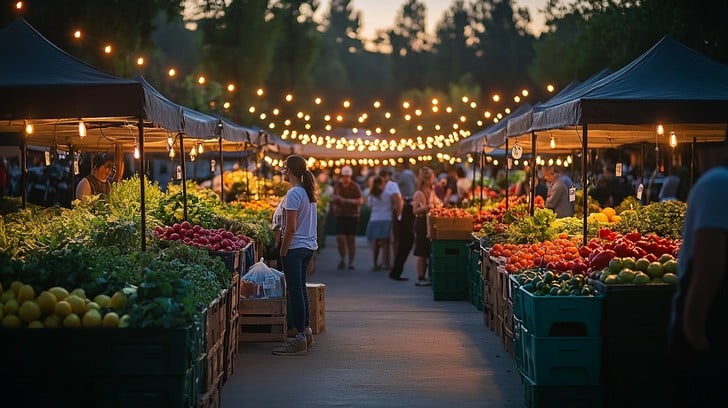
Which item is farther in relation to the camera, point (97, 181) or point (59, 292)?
point (97, 181)

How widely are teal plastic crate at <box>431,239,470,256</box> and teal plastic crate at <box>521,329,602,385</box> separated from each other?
346 inches

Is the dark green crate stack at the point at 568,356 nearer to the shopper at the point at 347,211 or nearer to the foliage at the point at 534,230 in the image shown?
the foliage at the point at 534,230

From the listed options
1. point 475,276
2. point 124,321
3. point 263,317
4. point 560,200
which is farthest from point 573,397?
point 560,200

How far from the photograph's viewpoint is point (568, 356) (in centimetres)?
836

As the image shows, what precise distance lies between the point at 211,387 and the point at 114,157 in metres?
8.76

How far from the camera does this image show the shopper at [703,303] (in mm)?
5414

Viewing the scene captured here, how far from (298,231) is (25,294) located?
13.4 ft

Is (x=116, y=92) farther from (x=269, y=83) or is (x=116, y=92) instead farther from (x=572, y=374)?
(x=269, y=83)

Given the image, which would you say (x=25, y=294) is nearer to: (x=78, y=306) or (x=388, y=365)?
(x=78, y=306)

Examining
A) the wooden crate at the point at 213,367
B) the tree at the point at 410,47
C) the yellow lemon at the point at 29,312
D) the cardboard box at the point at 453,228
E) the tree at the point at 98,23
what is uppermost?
the tree at the point at 410,47

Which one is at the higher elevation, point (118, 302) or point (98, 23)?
point (98, 23)

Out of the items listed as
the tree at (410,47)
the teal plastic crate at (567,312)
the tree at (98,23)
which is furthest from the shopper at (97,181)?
the tree at (410,47)

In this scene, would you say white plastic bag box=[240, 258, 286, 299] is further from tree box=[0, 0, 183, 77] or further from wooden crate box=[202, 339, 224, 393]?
tree box=[0, 0, 183, 77]

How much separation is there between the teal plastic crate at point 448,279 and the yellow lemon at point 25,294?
10.1m
